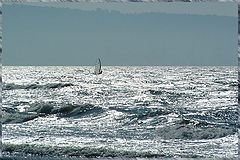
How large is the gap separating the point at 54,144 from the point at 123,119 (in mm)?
4707

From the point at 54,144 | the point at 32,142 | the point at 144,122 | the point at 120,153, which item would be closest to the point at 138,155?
the point at 120,153

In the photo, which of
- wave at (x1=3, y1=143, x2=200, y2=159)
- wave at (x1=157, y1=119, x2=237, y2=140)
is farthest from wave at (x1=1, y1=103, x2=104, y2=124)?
wave at (x1=3, y1=143, x2=200, y2=159)

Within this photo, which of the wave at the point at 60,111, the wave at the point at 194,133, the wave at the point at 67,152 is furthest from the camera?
the wave at the point at 60,111

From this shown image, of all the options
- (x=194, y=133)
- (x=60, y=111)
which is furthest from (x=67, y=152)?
(x=60, y=111)

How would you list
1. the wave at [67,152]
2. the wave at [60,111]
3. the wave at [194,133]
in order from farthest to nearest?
the wave at [60,111] < the wave at [194,133] < the wave at [67,152]

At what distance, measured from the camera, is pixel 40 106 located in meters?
12.4

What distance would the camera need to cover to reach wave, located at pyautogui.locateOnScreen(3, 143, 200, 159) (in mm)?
4938

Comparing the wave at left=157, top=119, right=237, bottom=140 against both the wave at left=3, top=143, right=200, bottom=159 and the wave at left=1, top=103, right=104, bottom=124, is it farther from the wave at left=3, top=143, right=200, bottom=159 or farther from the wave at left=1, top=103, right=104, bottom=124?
the wave at left=1, top=103, right=104, bottom=124

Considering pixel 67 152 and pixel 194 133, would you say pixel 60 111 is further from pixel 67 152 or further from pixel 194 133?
pixel 67 152

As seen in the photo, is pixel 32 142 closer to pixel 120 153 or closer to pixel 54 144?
pixel 54 144

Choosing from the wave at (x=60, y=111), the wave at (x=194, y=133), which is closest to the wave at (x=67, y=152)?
the wave at (x=194, y=133)

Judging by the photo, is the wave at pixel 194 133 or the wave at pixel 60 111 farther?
the wave at pixel 60 111

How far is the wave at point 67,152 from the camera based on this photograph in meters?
4.94

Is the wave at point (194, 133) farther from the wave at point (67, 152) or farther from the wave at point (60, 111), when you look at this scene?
the wave at point (60, 111)
